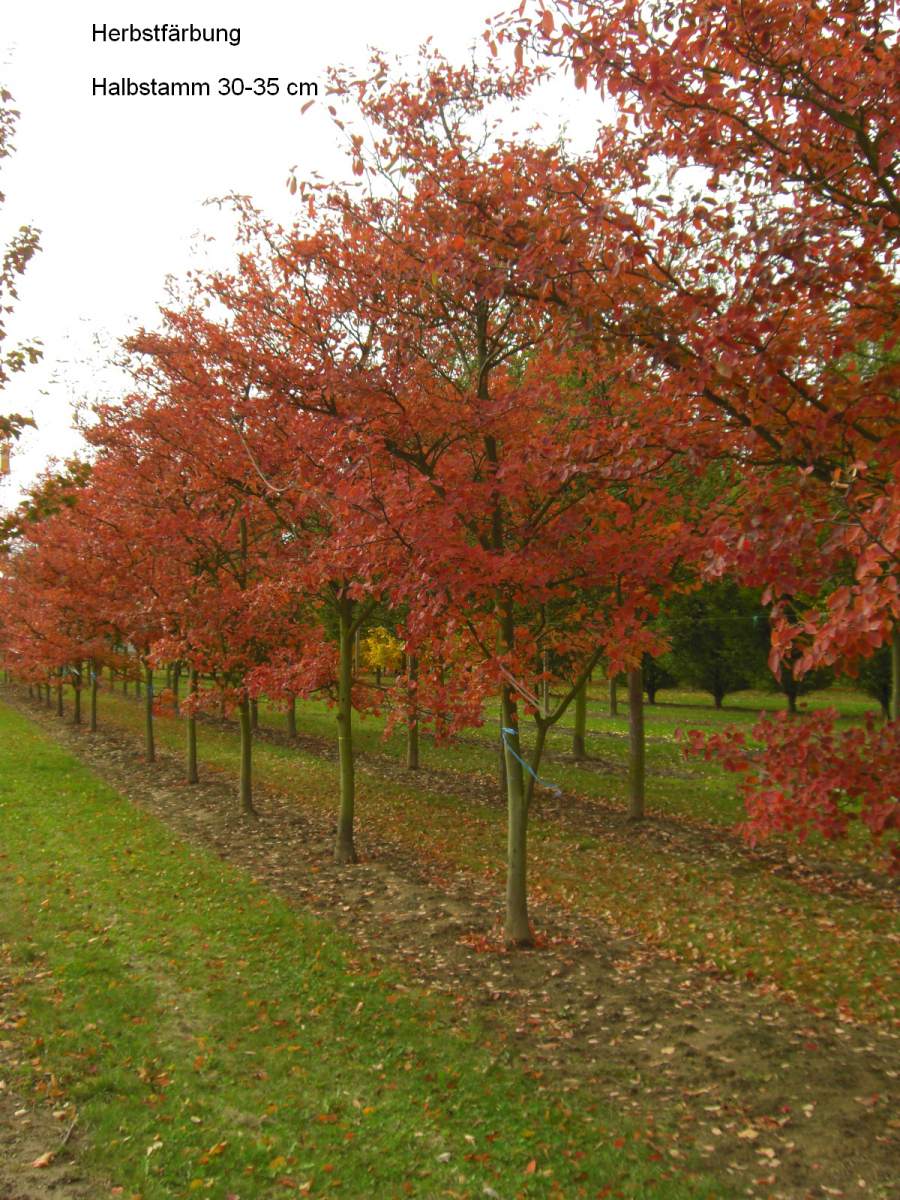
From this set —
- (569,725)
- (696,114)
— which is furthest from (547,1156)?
(569,725)

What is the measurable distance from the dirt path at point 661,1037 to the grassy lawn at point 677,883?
48cm

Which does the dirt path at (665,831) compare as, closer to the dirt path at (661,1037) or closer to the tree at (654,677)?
the dirt path at (661,1037)

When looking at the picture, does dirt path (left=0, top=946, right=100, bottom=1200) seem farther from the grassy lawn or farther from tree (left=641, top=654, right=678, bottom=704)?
tree (left=641, top=654, right=678, bottom=704)

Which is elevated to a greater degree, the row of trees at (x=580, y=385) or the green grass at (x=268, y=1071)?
the row of trees at (x=580, y=385)

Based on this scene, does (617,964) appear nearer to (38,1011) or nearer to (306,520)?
(38,1011)

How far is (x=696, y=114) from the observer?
14.4 ft

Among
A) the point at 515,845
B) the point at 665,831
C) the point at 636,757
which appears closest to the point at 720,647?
the point at 636,757

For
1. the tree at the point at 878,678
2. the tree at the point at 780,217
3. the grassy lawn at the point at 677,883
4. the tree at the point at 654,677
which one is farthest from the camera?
the tree at the point at 654,677

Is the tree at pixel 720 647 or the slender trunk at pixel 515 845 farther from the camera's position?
the tree at pixel 720 647

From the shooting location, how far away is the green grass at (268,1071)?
161 inches

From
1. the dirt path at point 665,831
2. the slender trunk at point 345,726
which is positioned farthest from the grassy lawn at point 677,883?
the slender trunk at point 345,726

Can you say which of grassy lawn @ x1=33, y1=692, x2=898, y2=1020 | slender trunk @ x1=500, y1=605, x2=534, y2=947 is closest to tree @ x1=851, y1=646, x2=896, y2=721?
grassy lawn @ x1=33, y1=692, x2=898, y2=1020

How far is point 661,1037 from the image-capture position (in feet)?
18.6

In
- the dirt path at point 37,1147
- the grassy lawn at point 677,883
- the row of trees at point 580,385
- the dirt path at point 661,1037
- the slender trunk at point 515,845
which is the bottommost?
the grassy lawn at point 677,883
